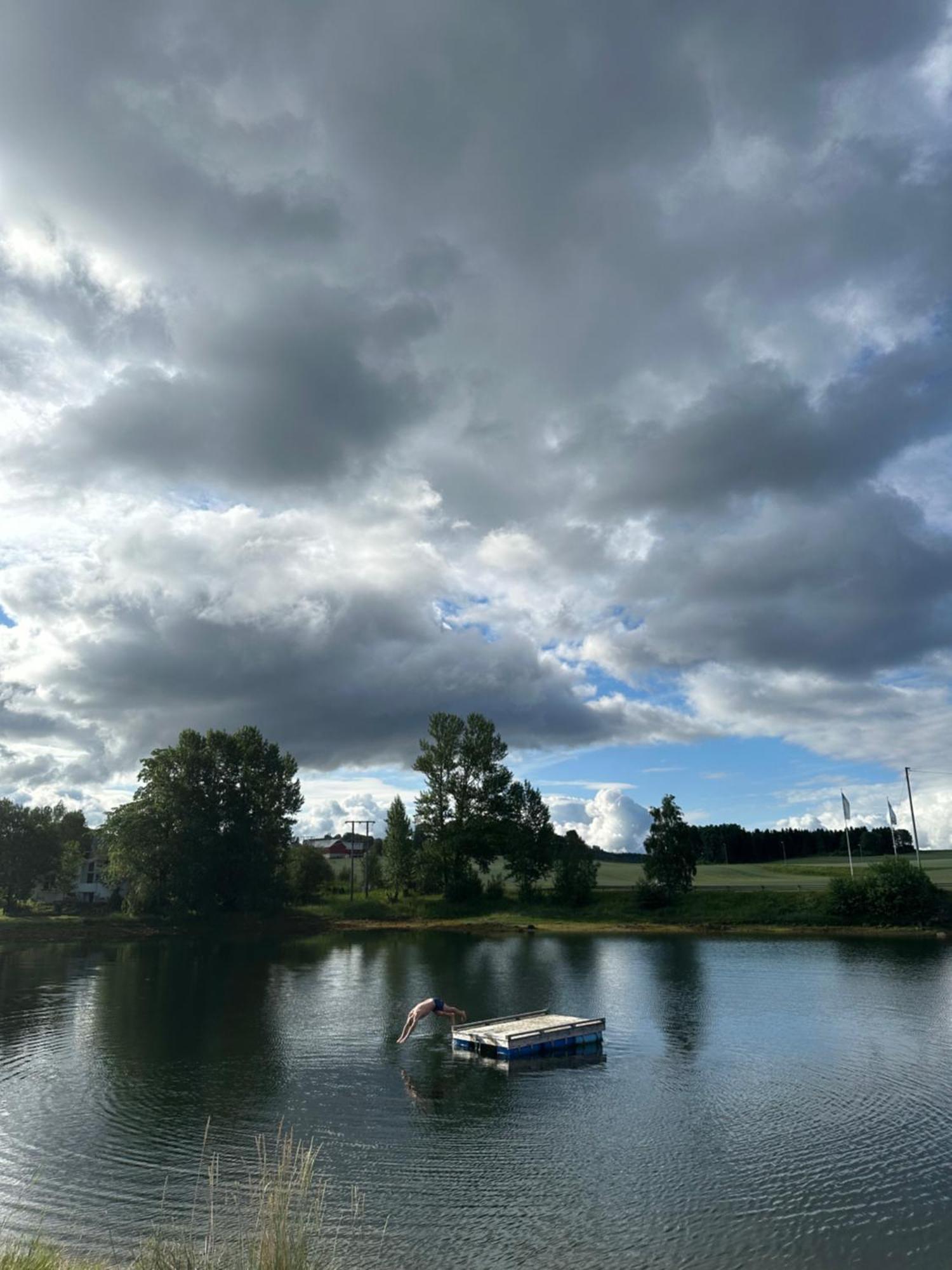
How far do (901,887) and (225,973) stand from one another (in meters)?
68.5

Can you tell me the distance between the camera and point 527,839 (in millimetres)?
125438

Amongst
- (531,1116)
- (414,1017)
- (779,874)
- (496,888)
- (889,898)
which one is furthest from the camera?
(779,874)

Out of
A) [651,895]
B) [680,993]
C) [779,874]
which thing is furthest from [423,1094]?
[779,874]

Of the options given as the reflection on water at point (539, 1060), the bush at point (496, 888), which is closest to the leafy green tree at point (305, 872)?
the bush at point (496, 888)

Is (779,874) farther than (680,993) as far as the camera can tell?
Yes

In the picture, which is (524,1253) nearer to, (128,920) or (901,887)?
(901,887)

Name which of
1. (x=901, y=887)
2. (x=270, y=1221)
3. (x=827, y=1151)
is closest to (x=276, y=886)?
(x=901, y=887)

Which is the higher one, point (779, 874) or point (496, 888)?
point (779, 874)

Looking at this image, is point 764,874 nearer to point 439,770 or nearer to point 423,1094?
point 439,770

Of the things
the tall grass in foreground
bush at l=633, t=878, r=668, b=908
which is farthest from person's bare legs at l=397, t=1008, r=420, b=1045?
bush at l=633, t=878, r=668, b=908

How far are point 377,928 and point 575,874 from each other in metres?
27.4

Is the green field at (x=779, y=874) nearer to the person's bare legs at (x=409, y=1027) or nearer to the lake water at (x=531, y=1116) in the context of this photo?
the lake water at (x=531, y=1116)

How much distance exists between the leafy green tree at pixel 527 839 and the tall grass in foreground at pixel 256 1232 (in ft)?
327

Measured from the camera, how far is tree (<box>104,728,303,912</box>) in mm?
103250
